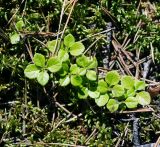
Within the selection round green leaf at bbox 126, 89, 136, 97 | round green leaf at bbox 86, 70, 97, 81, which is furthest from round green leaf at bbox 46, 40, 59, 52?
round green leaf at bbox 126, 89, 136, 97

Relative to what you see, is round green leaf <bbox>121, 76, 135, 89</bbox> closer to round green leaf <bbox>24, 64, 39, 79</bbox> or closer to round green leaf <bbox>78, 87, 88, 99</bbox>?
round green leaf <bbox>78, 87, 88, 99</bbox>

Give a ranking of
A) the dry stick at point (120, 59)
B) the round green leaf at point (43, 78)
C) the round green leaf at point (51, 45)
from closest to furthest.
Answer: the round green leaf at point (43, 78) → the round green leaf at point (51, 45) → the dry stick at point (120, 59)

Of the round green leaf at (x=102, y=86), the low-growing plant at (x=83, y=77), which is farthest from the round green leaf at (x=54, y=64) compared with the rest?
the round green leaf at (x=102, y=86)

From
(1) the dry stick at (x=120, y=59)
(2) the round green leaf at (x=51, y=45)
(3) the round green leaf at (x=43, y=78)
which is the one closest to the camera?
(3) the round green leaf at (x=43, y=78)

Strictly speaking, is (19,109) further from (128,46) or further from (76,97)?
(128,46)

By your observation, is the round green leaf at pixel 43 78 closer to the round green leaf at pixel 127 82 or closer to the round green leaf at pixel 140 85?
the round green leaf at pixel 127 82

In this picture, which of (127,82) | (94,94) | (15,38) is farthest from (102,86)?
(15,38)

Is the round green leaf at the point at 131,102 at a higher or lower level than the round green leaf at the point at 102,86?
lower

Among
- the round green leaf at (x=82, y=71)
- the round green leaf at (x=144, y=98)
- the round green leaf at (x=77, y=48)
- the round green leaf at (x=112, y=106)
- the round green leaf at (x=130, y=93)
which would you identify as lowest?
the round green leaf at (x=112, y=106)
